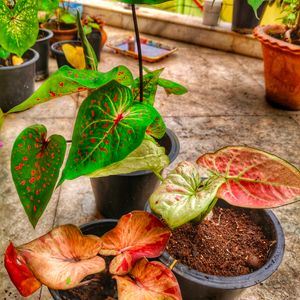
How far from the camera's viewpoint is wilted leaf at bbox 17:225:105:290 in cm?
65

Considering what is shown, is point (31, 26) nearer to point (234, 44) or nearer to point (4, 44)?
point (4, 44)

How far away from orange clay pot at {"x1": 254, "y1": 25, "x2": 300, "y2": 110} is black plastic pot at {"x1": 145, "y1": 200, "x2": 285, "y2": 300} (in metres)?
1.36

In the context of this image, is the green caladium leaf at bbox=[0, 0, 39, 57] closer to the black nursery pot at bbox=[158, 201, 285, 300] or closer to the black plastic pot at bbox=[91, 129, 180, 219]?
the black plastic pot at bbox=[91, 129, 180, 219]

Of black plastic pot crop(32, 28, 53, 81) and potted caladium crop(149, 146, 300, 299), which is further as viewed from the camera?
black plastic pot crop(32, 28, 53, 81)

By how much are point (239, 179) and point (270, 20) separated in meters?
2.86

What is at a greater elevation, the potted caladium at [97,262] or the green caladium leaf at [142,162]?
the green caladium leaf at [142,162]

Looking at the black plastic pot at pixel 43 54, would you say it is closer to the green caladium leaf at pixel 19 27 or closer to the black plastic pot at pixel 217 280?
the green caladium leaf at pixel 19 27

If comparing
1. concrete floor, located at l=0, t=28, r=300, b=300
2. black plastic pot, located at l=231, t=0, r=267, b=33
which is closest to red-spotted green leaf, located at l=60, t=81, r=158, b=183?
concrete floor, located at l=0, t=28, r=300, b=300

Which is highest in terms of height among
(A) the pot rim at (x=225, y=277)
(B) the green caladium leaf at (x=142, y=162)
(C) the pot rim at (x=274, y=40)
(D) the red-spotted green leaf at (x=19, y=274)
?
(B) the green caladium leaf at (x=142, y=162)

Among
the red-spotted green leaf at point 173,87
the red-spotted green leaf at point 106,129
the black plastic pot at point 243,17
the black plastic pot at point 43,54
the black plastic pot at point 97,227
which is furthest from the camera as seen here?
the black plastic pot at point 243,17

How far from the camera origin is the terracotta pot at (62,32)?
255 cm

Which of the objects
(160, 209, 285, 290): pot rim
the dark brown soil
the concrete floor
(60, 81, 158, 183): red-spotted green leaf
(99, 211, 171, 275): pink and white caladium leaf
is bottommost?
the concrete floor

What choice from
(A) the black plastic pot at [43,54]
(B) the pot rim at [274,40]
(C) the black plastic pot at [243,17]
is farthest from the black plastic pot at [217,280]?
(C) the black plastic pot at [243,17]

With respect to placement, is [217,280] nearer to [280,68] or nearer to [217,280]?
[217,280]
